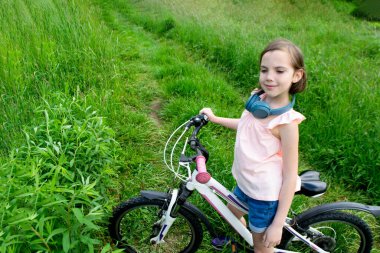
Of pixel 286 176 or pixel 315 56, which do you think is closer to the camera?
pixel 286 176

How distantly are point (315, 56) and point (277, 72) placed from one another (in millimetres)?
3993

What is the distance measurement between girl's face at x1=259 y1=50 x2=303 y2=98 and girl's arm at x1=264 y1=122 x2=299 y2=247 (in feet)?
0.68

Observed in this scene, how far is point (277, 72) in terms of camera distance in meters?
1.72

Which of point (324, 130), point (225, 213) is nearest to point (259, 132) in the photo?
point (225, 213)

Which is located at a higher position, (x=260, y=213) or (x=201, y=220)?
(x=260, y=213)

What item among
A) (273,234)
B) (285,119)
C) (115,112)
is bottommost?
(115,112)

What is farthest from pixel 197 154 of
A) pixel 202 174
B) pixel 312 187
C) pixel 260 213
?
pixel 312 187

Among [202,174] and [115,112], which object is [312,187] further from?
[115,112]

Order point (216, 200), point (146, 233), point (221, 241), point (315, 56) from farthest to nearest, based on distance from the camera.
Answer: point (315, 56) → point (146, 233) → point (221, 241) → point (216, 200)

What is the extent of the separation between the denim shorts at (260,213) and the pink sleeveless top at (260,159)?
0.23 ft

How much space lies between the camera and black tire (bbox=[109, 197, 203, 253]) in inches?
94.7

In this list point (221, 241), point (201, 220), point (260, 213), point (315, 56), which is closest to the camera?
point (260, 213)

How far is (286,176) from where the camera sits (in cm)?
177

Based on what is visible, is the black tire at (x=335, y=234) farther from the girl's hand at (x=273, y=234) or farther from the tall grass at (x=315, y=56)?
the tall grass at (x=315, y=56)
